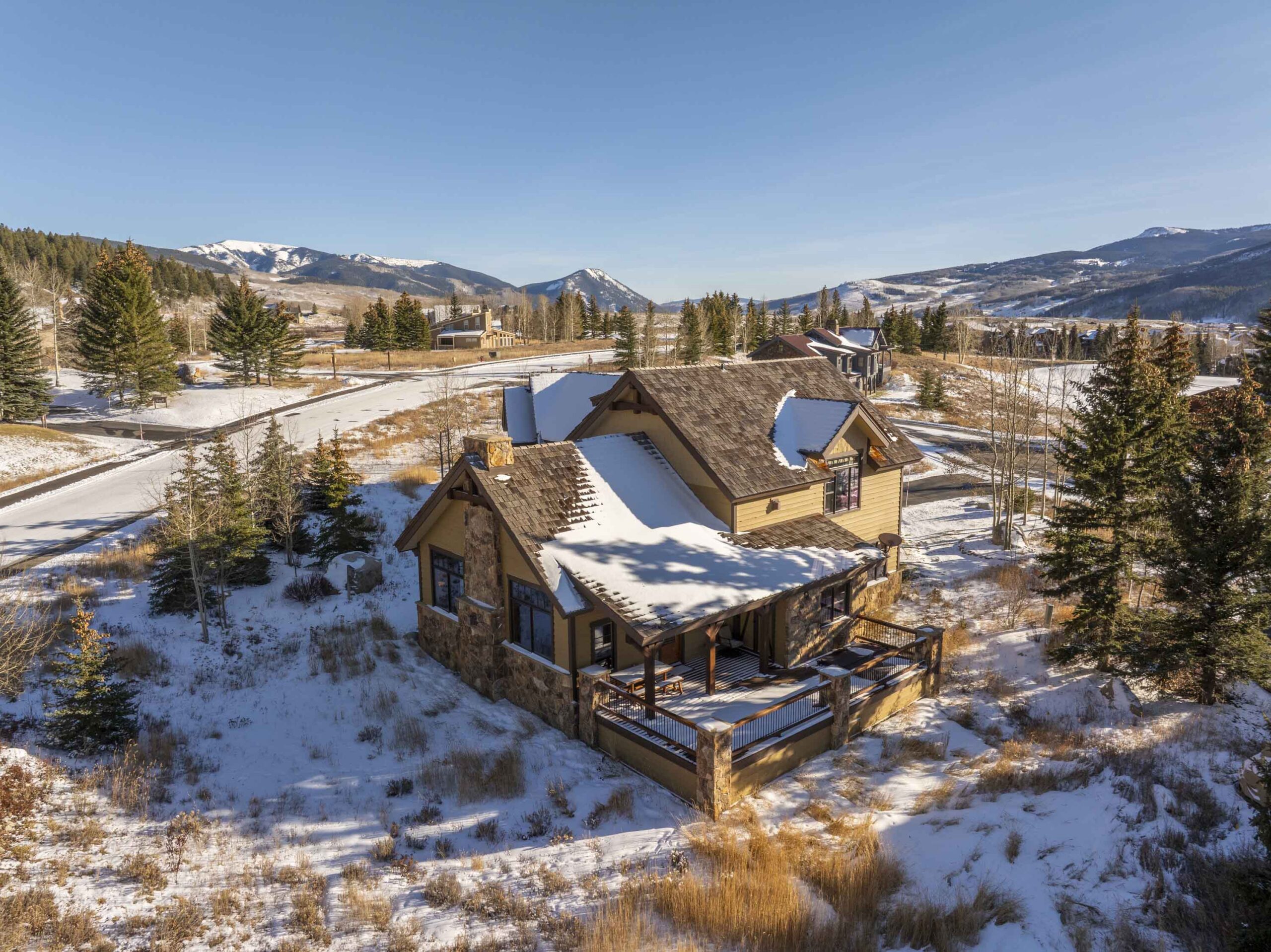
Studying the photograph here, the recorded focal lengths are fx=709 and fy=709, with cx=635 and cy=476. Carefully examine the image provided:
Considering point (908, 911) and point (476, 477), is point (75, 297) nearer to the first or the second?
point (476, 477)

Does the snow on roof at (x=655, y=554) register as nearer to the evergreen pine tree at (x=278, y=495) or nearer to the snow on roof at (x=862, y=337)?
the evergreen pine tree at (x=278, y=495)

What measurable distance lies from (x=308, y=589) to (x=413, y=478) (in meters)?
11.9

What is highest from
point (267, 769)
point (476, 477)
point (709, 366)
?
point (709, 366)

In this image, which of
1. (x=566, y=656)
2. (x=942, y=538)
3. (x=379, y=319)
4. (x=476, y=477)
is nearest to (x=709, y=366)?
(x=476, y=477)

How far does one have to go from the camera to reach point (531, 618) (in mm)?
17188

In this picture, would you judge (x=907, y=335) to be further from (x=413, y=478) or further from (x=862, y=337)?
(x=413, y=478)

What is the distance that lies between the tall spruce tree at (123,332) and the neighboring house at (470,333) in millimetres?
55666

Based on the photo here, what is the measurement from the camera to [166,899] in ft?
Answer: 34.4

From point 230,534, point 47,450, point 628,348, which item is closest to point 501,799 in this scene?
point 230,534

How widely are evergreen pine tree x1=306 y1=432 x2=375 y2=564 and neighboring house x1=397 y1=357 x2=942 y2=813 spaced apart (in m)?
6.15

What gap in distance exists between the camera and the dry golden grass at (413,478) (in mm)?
33375

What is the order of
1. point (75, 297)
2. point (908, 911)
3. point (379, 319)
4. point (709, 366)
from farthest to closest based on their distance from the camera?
point (75, 297) < point (379, 319) < point (709, 366) < point (908, 911)

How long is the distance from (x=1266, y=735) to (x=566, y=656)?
621 inches

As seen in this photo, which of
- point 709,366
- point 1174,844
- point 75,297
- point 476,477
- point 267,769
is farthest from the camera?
point 75,297
